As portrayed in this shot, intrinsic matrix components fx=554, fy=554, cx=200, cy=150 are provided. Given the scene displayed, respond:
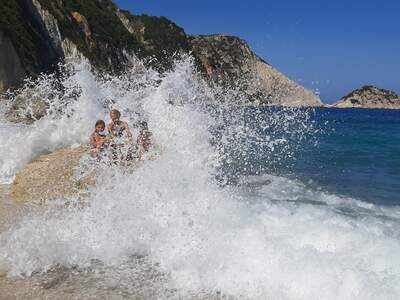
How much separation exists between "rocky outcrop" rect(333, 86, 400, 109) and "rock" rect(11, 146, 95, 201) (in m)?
137

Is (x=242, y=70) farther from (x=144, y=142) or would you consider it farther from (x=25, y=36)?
(x=144, y=142)

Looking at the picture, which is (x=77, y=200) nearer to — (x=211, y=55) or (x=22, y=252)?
(x=22, y=252)

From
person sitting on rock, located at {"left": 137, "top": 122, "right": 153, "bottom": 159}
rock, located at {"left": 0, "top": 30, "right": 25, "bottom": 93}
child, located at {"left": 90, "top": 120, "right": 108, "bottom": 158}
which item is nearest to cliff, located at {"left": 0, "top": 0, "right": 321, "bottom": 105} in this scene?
rock, located at {"left": 0, "top": 30, "right": 25, "bottom": 93}

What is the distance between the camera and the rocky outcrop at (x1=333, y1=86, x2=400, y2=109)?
468 feet

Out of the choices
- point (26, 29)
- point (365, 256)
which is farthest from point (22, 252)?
point (26, 29)

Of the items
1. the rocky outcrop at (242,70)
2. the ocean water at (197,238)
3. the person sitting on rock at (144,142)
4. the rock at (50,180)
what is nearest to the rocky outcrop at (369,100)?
the rocky outcrop at (242,70)

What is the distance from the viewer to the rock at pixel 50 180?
948 centimetres

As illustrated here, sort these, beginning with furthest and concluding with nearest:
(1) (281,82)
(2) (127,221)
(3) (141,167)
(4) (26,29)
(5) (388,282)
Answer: (1) (281,82)
(4) (26,29)
(3) (141,167)
(2) (127,221)
(5) (388,282)

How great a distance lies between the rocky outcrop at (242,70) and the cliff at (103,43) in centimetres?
19

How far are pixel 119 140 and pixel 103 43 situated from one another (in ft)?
159

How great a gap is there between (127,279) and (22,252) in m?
1.44

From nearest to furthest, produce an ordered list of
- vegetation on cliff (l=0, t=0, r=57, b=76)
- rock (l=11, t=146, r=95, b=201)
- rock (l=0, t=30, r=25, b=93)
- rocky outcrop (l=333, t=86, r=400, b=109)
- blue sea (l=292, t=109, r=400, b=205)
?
rock (l=11, t=146, r=95, b=201) → blue sea (l=292, t=109, r=400, b=205) → rock (l=0, t=30, r=25, b=93) → vegetation on cliff (l=0, t=0, r=57, b=76) → rocky outcrop (l=333, t=86, r=400, b=109)

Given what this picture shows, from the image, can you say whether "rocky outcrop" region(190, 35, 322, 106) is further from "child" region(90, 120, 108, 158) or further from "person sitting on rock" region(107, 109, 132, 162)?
"child" region(90, 120, 108, 158)

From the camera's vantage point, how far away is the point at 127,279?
641 cm
